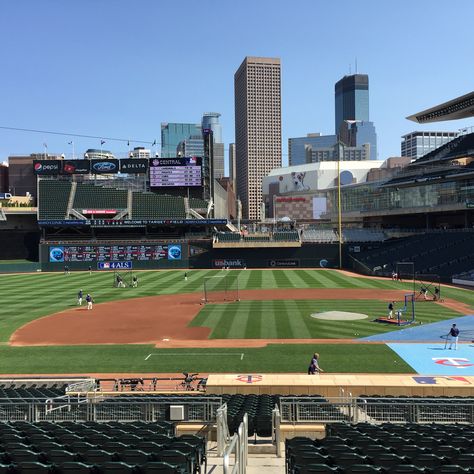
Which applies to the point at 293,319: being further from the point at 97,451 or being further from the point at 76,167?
the point at 76,167

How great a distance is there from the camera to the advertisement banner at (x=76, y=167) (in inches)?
3637

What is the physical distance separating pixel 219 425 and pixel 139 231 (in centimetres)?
7960

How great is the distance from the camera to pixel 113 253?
262 feet

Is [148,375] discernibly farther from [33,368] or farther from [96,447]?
[96,447]

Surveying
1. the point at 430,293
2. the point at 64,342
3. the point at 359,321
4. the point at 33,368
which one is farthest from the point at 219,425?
the point at 430,293

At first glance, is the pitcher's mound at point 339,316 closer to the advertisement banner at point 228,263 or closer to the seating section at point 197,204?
the advertisement banner at point 228,263

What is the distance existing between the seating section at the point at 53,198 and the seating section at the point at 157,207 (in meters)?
12.8

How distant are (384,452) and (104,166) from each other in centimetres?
9130

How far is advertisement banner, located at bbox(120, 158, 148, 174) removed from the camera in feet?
300

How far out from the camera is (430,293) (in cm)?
4575

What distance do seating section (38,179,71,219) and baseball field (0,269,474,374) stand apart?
98.6 feet

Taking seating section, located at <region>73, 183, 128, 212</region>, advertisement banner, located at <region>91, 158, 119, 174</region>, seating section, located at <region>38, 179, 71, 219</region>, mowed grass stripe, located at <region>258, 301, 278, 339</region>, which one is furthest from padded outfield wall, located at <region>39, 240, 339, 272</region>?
mowed grass stripe, located at <region>258, 301, 278, 339</region>

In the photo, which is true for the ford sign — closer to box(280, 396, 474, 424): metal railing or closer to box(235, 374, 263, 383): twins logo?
box(235, 374, 263, 383): twins logo

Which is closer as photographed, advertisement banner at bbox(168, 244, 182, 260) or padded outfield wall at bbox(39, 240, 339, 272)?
padded outfield wall at bbox(39, 240, 339, 272)
